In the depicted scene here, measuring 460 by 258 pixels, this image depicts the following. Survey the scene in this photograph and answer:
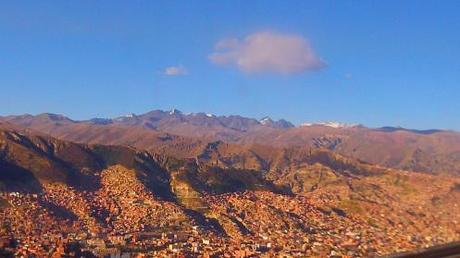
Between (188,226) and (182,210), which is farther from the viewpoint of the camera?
(182,210)

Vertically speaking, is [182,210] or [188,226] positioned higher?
[182,210]

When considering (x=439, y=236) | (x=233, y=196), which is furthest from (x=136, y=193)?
(x=439, y=236)

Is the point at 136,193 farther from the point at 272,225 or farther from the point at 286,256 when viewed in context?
the point at 286,256

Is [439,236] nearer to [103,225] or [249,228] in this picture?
[249,228]

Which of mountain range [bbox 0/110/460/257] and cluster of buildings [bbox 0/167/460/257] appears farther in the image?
mountain range [bbox 0/110/460/257]

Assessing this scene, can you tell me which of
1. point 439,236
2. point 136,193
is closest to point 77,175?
point 136,193

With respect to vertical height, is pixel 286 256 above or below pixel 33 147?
below

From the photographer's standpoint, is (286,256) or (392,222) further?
(392,222)

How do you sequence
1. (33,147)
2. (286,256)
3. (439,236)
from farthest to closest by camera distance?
1. (33,147)
2. (439,236)
3. (286,256)

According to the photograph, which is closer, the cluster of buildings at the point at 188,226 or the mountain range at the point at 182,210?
the cluster of buildings at the point at 188,226

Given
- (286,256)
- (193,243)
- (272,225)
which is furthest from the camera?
(272,225)
